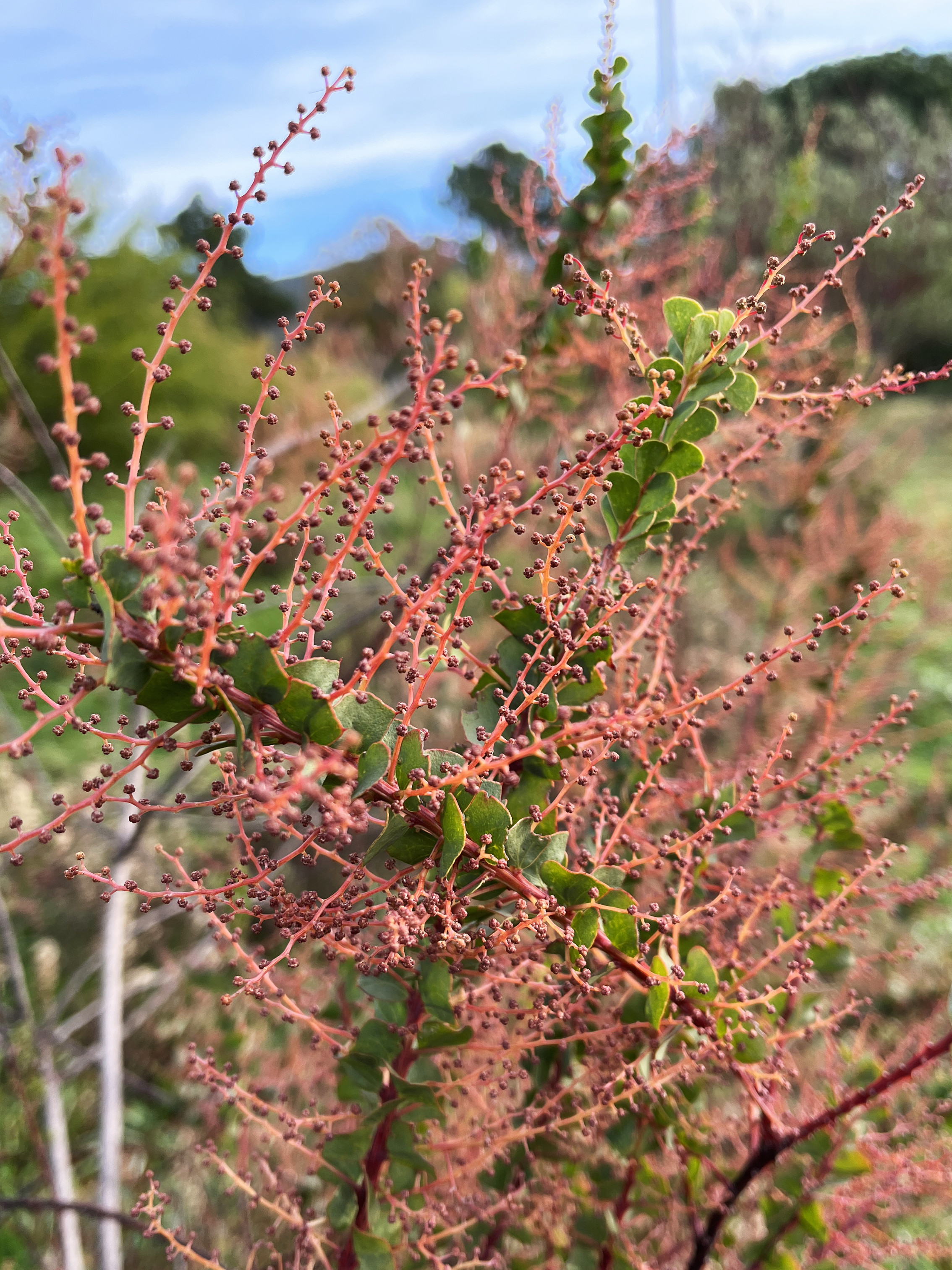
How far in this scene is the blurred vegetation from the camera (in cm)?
315

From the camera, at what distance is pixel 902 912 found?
4469mm

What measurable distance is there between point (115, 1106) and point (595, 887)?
1.86 m

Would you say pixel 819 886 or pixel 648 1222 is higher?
pixel 819 886

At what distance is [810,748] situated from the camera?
1.78 metres

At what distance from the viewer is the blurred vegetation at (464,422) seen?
3.15 meters

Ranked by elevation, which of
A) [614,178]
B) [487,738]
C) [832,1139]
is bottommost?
[832,1139]

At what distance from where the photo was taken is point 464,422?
116 inches

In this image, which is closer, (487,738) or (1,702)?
(487,738)

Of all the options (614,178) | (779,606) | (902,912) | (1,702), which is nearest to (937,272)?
(902,912)

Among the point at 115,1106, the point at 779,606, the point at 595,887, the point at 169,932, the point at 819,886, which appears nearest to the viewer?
Result: the point at 595,887

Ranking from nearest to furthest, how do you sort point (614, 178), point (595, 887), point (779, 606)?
point (595, 887)
point (614, 178)
point (779, 606)

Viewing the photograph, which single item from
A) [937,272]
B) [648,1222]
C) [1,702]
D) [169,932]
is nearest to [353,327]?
[937,272]

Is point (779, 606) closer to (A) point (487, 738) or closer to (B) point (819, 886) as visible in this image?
(B) point (819, 886)

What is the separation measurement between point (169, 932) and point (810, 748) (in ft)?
11.7
